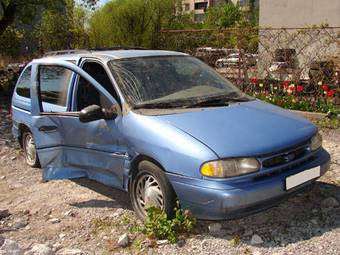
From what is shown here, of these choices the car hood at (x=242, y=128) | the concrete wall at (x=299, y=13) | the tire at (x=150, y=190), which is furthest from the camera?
the concrete wall at (x=299, y=13)

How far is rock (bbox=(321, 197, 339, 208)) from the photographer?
4.79 m

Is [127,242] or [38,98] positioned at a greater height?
[38,98]

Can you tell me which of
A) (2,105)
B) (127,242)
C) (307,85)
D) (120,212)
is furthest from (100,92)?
(2,105)

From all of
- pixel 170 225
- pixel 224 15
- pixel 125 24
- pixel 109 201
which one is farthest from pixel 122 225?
pixel 224 15

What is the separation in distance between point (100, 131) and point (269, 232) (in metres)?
1.97

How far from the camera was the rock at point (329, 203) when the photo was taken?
4.79 m

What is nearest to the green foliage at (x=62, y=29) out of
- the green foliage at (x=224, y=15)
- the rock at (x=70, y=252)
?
the rock at (x=70, y=252)

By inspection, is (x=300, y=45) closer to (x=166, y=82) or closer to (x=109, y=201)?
(x=166, y=82)

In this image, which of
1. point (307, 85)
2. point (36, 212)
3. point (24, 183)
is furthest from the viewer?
point (307, 85)

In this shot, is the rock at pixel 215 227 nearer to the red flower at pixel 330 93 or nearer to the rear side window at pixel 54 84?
the rear side window at pixel 54 84

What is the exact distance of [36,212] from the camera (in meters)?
5.23

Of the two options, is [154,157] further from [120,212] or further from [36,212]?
[36,212]

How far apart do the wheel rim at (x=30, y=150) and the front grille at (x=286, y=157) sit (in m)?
4.04

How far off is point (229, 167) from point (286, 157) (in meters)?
0.60
